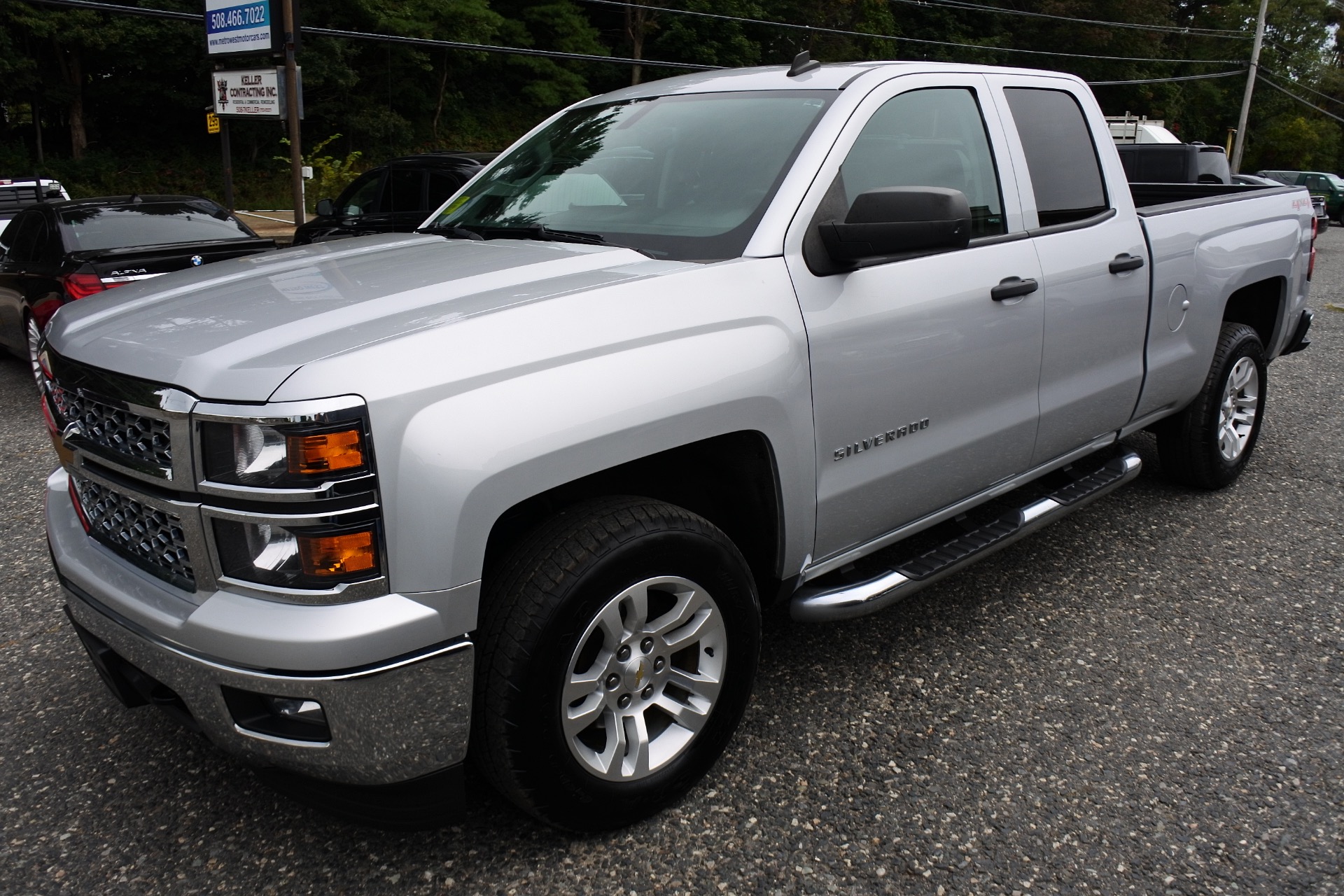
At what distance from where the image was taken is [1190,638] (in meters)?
3.61

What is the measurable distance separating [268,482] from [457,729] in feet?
2.11

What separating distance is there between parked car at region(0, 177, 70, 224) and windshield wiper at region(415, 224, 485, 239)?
12.7m

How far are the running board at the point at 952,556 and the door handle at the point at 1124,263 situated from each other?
31.4 inches

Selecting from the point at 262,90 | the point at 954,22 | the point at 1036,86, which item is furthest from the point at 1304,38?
the point at 1036,86

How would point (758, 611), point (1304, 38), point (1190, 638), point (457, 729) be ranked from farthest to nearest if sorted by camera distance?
point (1304, 38), point (1190, 638), point (758, 611), point (457, 729)

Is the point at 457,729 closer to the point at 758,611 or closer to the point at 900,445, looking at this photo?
the point at 758,611

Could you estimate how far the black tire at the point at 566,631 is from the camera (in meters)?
2.19

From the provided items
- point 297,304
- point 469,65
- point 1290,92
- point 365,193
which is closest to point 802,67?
point 297,304

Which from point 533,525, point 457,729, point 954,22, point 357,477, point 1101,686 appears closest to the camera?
point 357,477

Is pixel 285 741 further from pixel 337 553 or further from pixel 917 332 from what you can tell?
pixel 917 332

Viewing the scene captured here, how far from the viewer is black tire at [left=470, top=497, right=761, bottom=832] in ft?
7.18


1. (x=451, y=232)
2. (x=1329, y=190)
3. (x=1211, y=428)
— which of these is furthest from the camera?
(x=1329, y=190)

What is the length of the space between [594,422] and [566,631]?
458 mm

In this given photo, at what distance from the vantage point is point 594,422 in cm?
222
